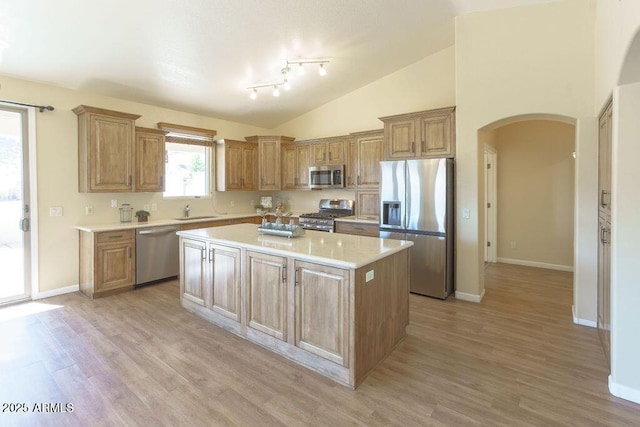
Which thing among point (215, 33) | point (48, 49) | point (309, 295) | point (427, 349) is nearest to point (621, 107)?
point (427, 349)

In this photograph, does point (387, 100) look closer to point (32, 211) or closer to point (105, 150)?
point (105, 150)

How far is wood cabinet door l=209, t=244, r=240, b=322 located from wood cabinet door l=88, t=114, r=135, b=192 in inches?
86.8

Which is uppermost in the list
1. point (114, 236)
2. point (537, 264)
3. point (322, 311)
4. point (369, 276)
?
point (114, 236)

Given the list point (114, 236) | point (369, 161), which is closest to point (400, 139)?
point (369, 161)

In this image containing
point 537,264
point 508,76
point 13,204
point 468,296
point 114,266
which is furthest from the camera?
point 537,264

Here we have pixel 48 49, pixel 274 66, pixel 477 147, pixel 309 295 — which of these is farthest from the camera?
A: pixel 274 66

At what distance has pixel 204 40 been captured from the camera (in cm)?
365

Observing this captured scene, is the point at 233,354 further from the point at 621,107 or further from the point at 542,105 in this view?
the point at 542,105

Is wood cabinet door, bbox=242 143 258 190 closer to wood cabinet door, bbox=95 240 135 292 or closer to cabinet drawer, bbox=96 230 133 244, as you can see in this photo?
cabinet drawer, bbox=96 230 133 244

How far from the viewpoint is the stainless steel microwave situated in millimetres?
5727

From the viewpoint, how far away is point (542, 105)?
355cm

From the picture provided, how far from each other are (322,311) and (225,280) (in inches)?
48.3

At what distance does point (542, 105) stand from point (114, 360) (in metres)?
4.92

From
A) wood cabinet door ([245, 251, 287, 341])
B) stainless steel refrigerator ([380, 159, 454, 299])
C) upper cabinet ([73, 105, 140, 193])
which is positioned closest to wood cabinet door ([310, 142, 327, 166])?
stainless steel refrigerator ([380, 159, 454, 299])
